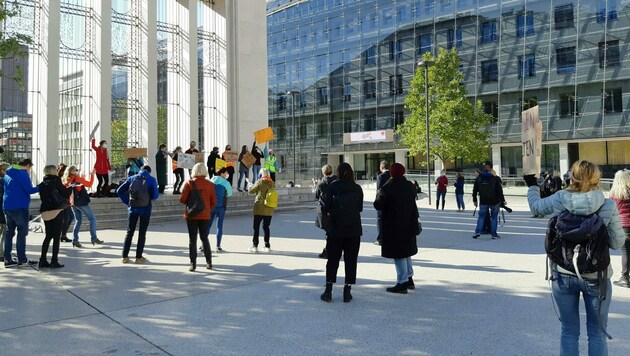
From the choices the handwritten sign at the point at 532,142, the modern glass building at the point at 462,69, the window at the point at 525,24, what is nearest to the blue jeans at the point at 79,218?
the handwritten sign at the point at 532,142

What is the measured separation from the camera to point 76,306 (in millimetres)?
5848

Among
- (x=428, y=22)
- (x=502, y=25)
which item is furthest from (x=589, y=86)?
(x=428, y=22)

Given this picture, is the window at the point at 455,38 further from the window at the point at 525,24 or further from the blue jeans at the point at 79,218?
the blue jeans at the point at 79,218

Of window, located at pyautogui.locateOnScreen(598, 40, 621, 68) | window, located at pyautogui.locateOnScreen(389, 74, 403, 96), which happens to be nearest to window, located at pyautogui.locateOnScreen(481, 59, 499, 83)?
window, located at pyautogui.locateOnScreen(598, 40, 621, 68)

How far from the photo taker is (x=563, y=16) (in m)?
39.2

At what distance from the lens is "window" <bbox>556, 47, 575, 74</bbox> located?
1534 inches

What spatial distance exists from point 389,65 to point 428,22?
5.52 metres

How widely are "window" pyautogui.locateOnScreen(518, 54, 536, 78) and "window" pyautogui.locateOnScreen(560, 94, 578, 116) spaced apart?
3.14 meters

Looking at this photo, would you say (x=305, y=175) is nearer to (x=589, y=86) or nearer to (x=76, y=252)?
(x=589, y=86)

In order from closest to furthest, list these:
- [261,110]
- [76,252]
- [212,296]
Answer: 1. [212,296]
2. [76,252]
3. [261,110]

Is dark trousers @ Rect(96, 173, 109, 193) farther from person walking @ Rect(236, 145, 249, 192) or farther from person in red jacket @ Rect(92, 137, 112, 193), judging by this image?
person walking @ Rect(236, 145, 249, 192)

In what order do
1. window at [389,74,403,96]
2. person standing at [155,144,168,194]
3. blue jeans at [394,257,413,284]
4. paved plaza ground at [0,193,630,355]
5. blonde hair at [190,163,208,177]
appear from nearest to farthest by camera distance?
paved plaza ground at [0,193,630,355] → blue jeans at [394,257,413,284] → blonde hair at [190,163,208,177] → person standing at [155,144,168,194] → window at [389,74,403,96]

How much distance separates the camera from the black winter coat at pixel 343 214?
605 centimetres

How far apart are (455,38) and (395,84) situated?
283 inches
